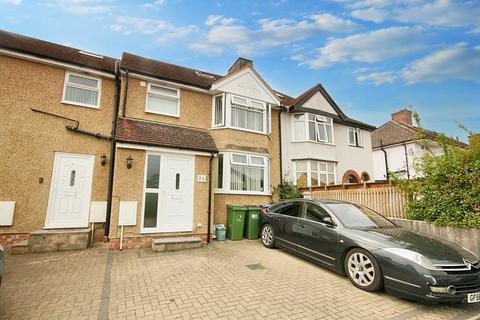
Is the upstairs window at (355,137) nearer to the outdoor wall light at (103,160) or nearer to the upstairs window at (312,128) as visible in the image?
the upstairs window at (312,128)

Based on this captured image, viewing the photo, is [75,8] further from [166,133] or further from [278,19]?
[278,19]

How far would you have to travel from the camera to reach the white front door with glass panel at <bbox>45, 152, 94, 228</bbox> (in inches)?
291

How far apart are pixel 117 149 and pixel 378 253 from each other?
7.30 metres

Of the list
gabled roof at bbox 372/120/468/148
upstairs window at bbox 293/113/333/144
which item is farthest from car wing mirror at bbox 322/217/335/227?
Answer: gabled roof at bbox 372/120/468/148

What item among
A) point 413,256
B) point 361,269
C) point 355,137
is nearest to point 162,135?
point 361,269

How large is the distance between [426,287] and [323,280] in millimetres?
1793

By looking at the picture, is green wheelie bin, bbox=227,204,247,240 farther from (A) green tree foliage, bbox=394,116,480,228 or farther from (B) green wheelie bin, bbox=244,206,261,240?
(A) green tree foliage, bbox=394,116,480,228

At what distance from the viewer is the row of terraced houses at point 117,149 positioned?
23.1 feet

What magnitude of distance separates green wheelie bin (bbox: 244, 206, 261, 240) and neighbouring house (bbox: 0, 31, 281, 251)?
1.09 metres

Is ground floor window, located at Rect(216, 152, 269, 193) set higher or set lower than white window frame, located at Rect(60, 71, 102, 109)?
lower

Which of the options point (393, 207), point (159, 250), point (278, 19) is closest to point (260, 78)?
point (278, 19)

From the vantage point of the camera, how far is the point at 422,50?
12.8 meters

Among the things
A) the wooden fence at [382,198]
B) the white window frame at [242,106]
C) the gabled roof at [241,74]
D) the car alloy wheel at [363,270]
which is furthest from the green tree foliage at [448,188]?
the gabled roof at [241,74]

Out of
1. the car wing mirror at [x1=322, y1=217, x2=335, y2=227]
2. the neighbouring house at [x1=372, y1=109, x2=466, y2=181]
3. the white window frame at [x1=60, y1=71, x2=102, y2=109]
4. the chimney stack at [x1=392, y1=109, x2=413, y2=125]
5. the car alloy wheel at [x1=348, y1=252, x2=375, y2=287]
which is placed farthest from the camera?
the chimney stack at [x1=392, y1=109, x2=413, y2=125]
